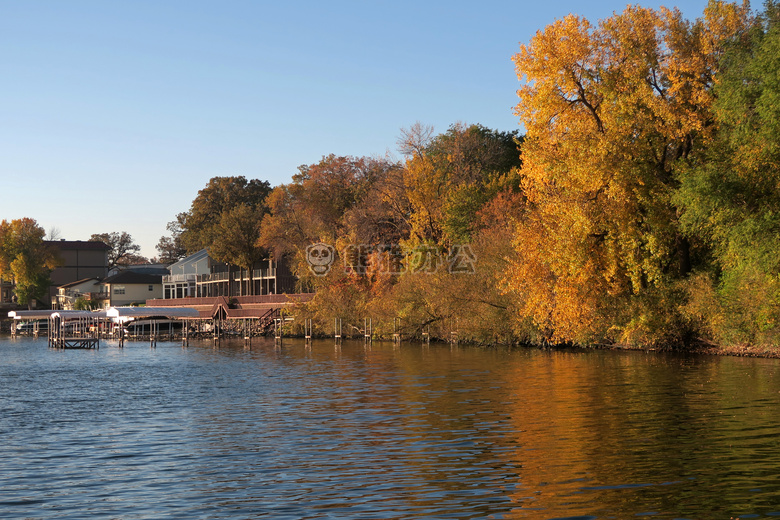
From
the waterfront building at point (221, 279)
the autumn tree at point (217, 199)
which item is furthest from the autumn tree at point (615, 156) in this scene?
the autumn tree at point (217, 199)

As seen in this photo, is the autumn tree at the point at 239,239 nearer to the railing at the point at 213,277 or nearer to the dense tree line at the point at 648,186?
the railing at the point at 213,277

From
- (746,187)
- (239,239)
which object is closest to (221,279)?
(239,239)

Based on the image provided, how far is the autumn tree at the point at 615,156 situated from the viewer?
4622 centimetres

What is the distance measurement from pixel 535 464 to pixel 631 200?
31925 mm

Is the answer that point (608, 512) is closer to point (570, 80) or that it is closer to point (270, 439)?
point (270, 439)

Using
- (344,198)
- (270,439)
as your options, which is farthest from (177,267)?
(270,439)

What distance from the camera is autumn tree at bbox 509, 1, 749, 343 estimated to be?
46.2 m

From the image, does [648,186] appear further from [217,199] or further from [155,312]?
[217,199]

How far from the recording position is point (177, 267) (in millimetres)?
135500

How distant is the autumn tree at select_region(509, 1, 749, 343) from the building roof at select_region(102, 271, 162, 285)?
10842 centimetres

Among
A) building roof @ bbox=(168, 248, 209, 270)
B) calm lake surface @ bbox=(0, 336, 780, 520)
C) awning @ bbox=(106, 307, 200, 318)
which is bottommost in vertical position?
calm lake surface @ bbox=(0, 336, 780, 520)

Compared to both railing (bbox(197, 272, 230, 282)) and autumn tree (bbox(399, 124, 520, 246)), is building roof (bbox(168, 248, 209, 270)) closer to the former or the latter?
railing (bbox(197, 272, 230, 282))

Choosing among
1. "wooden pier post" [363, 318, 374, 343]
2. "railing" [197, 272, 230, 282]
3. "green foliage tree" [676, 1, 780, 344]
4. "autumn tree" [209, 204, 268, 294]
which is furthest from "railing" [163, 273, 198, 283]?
"green foliage tree" [676, 1, 780, 344]

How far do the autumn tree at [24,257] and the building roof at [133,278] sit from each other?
16.5 metres
